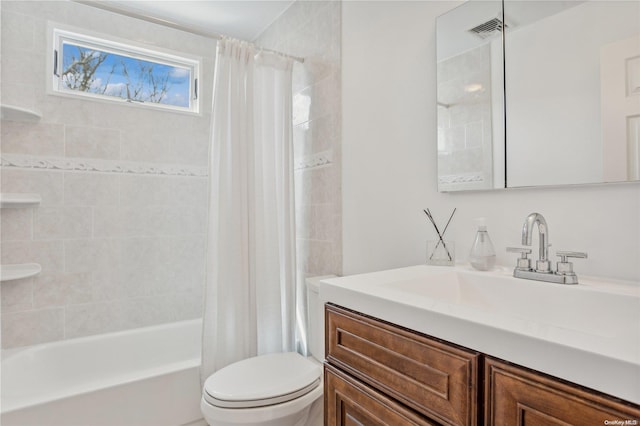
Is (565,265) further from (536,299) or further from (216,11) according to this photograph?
(216,11)

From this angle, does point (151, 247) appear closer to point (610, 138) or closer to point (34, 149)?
point (34, 149)

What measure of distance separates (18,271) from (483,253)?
2.38 m

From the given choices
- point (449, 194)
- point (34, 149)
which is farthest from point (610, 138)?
point (34, 149)

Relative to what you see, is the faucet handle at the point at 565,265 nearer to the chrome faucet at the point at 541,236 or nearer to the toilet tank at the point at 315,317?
the chrome faucet at the point at 541,236

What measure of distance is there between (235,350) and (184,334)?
Result: 31.4 inches

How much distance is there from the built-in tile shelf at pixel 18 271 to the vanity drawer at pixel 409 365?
6.26 feet

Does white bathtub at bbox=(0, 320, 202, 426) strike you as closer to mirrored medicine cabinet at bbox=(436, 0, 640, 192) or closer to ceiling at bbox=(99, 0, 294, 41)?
mirrored medicine cabinet at bbox=(436, 0, 640, 192)

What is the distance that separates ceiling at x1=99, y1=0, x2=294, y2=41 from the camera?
2.21 m

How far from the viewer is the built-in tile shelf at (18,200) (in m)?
1.84

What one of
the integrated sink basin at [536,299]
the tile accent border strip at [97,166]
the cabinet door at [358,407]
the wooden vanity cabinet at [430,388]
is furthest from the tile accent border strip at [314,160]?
the cabinet door at [358,407]

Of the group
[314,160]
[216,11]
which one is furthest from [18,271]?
[216,11]

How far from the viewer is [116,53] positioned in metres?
2.36

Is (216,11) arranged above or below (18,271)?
above

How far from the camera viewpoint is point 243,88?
1.86 m
